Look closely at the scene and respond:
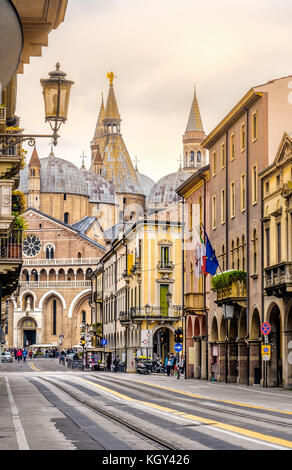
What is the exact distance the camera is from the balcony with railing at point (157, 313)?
75.7 m

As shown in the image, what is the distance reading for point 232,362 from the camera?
4906 cm

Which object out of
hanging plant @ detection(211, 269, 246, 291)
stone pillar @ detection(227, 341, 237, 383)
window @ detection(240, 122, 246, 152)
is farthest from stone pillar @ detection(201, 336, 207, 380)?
window @ detection(240, 122, 246, 152)

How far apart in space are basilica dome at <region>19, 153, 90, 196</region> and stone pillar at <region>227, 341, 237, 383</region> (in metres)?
113

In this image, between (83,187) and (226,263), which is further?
(83,187)

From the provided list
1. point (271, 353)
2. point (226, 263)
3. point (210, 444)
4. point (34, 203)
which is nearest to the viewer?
point (210, 444)

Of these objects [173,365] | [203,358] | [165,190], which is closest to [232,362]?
[203,358]

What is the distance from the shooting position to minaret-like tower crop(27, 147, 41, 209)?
158 meters

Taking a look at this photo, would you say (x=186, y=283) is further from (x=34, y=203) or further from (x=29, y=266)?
(x=34, y=203)

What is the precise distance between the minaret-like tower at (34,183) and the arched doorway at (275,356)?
119 meters

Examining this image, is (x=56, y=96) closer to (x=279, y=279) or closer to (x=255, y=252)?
(x=279, y=279)

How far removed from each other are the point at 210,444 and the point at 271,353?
2871cm

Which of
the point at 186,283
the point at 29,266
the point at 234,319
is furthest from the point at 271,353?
the point at 29,266

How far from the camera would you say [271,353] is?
1652 inches

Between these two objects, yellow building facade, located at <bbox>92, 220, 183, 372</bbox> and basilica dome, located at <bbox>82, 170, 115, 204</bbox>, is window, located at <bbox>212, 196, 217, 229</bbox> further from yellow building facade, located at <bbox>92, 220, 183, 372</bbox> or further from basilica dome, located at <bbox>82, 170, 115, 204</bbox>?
basilica dome, located at <bbox>82, 170, 115, 204</bbox>
